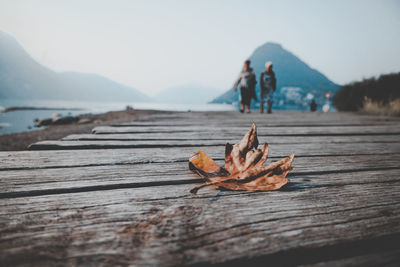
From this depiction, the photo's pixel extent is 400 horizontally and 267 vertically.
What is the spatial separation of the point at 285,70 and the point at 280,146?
15625cm

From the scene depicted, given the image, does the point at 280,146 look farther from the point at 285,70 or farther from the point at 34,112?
the point at 285,70

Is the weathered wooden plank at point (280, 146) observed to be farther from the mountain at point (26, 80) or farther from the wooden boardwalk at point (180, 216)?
the mountain at point (26, 80)

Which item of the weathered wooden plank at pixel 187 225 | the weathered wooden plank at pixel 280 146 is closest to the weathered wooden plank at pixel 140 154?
the weathered wooden plank at pixel 280 146

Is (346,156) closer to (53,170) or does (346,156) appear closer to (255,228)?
(255,228)

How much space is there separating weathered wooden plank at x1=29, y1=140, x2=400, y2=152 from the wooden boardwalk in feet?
0.66

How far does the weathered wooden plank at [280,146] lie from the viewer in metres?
1.38

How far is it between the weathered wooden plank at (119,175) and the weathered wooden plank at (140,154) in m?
0.08

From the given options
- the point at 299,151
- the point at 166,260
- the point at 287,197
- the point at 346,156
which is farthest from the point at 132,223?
the point at 346,156

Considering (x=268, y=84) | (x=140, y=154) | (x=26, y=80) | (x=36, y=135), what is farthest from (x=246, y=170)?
(x=26, y=80)

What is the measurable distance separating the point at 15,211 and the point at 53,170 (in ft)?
1.27

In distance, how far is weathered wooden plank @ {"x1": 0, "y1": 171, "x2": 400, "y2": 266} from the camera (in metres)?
0.48

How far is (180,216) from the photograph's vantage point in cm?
64

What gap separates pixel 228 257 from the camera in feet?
1.54

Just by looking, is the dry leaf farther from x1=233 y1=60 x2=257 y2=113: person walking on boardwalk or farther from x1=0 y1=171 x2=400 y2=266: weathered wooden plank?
x1=233 y1=60 x2=257 y2=113: person walking on boardwalk
